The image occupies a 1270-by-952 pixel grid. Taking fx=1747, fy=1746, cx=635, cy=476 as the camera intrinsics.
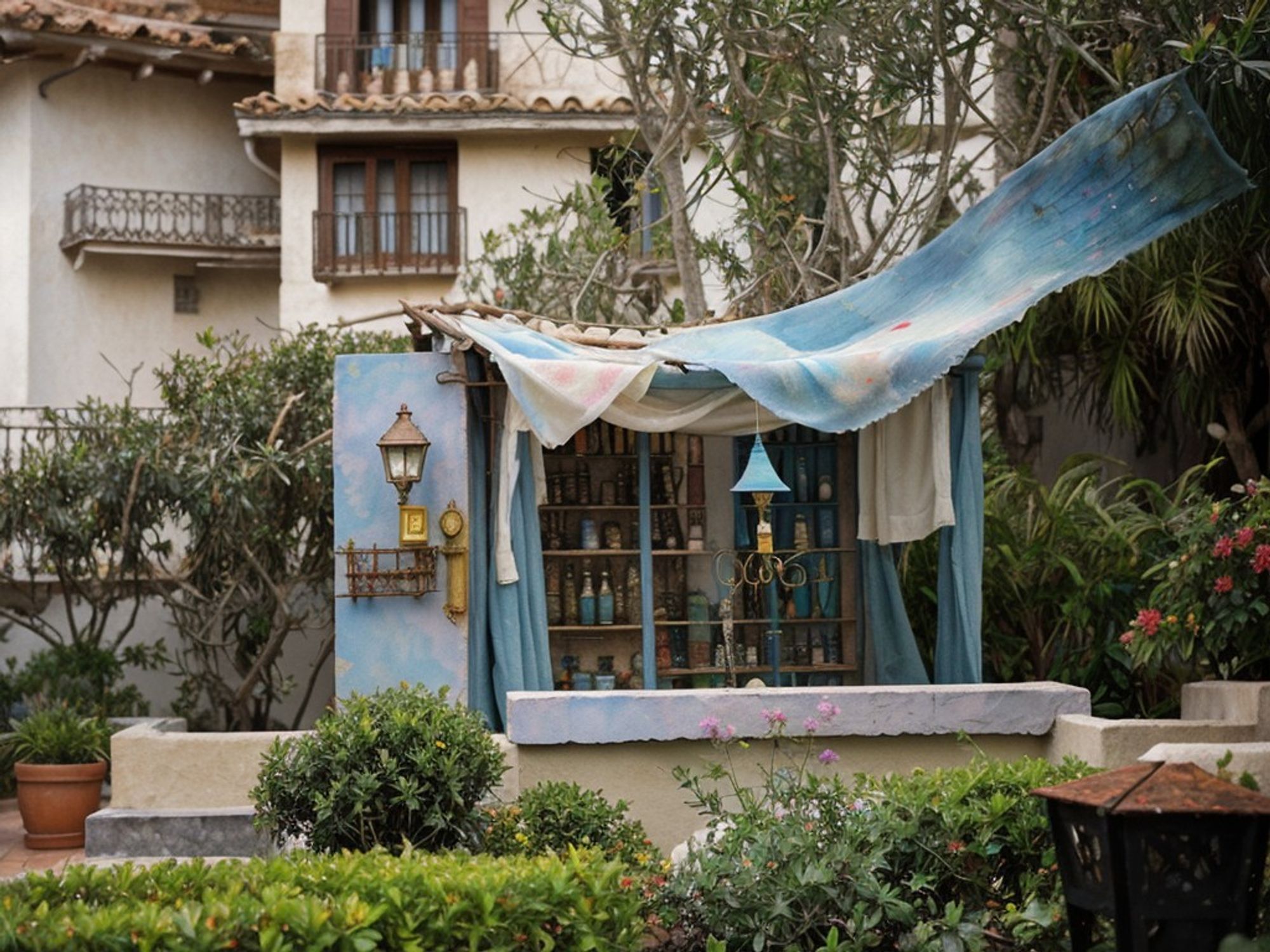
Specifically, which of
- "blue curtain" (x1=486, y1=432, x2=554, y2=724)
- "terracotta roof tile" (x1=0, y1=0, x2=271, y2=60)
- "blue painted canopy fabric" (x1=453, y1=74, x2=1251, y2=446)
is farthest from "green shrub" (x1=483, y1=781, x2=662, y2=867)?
"terracotta roof tile" (x1=0, y1=0, x2=271, y2=60)

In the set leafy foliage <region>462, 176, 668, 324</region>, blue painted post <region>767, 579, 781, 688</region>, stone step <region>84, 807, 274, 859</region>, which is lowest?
stone step <region>84, 807, 274, 859</region>

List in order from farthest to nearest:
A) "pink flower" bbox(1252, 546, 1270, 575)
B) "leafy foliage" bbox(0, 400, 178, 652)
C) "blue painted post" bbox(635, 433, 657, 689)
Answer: "leafy foliage" bbox(0, 400, 178, 652), "blue painted post" bbox(635, 433, 657, 689), "pink flower" bbox(1252, 546, 1270, 575)

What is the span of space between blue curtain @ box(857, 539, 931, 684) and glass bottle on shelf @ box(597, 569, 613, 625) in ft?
5.01

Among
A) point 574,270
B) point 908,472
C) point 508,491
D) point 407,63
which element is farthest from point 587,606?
point 407,63

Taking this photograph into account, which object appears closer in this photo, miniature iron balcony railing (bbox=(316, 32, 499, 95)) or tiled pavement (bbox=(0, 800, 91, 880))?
tiled pavement (bbox=(0, 800, 91, 880))

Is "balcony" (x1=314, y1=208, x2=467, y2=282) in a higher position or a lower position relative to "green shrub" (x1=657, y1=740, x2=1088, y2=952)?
higher

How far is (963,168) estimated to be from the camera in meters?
11.7

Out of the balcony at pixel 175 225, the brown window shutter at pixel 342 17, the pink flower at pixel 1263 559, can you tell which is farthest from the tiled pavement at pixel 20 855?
the brown window shutter at pixel 342 17

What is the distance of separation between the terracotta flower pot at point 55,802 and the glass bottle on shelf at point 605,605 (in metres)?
3.12

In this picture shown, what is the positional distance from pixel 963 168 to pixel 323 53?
379 inches

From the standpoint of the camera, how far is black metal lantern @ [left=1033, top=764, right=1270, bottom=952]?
5.11 m

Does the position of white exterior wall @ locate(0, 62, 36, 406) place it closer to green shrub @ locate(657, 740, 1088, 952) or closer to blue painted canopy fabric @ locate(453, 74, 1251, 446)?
blue painted canopy fabric @ locate(453, 74, 1251, 446)

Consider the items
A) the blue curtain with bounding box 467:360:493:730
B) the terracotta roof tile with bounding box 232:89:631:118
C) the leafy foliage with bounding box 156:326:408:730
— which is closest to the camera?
the blue curtain with bounding box 467:360:493:730

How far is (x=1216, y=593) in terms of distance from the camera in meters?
8.58
